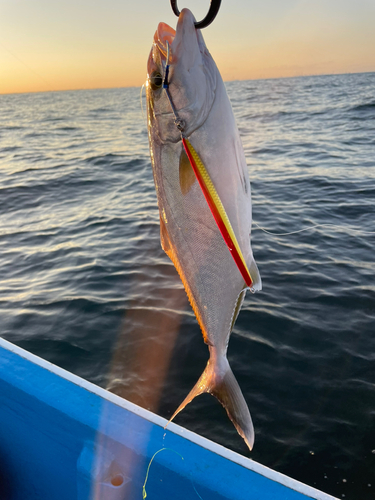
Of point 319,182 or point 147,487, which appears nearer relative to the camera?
point 147,487

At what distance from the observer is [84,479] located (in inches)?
99.5

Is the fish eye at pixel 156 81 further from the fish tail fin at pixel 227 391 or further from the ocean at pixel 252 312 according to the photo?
the ocean at pixel 252 312

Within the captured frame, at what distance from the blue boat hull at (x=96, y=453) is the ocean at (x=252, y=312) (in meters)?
1.62

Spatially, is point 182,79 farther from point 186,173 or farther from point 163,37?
point 186,173

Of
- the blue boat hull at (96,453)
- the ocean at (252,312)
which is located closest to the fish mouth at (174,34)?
the blue boat hull at (96,453)

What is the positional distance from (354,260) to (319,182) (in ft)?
15.7

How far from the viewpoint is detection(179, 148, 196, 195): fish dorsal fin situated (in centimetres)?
131

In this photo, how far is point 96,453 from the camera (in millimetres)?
2531

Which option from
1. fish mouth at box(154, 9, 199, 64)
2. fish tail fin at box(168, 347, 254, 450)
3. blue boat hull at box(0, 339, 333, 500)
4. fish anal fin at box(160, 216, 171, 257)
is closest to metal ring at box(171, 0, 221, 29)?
fish mouth at box(154, 9, 199, 64)

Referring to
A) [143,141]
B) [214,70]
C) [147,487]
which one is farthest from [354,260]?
[143,141]

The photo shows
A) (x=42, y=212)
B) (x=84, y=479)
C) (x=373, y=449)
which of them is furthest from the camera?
(x=42, y=212)

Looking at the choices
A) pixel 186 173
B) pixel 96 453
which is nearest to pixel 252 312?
pixel 96 453

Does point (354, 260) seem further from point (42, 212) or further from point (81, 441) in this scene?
point (42, 212)

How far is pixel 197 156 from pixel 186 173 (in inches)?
3.6
